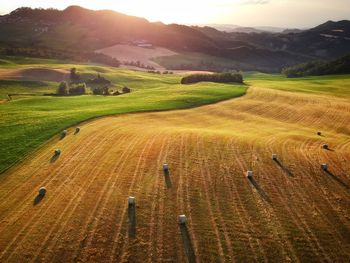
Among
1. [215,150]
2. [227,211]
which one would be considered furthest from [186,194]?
[215,150]

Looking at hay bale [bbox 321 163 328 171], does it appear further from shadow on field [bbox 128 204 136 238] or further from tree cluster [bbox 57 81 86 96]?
tree cluster [bbox 57 81 86 96]

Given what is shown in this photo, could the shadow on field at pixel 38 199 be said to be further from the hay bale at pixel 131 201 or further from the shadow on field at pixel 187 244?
the shadow on field at pixel 187 244

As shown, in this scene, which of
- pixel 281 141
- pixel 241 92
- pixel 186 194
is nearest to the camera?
pixel 186 194

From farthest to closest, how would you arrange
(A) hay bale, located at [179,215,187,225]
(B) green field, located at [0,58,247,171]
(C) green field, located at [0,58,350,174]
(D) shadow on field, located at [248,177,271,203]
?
(C) green field, located at [0,58,350,174]
(B) green field, located at [0,58,247,171]
(D) shadow on field, located at [248,177,271,203]
(A) hay bale, located at [179,215,187,225]

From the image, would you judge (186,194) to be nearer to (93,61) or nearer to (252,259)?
(252,259)

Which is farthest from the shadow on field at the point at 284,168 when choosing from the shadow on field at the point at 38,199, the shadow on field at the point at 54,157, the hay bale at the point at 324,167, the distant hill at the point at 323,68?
the distant hill at the point at 323,68

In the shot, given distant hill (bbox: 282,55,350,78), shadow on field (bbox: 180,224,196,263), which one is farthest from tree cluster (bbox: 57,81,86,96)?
distant hill (bbox: 282,55,350,78)
